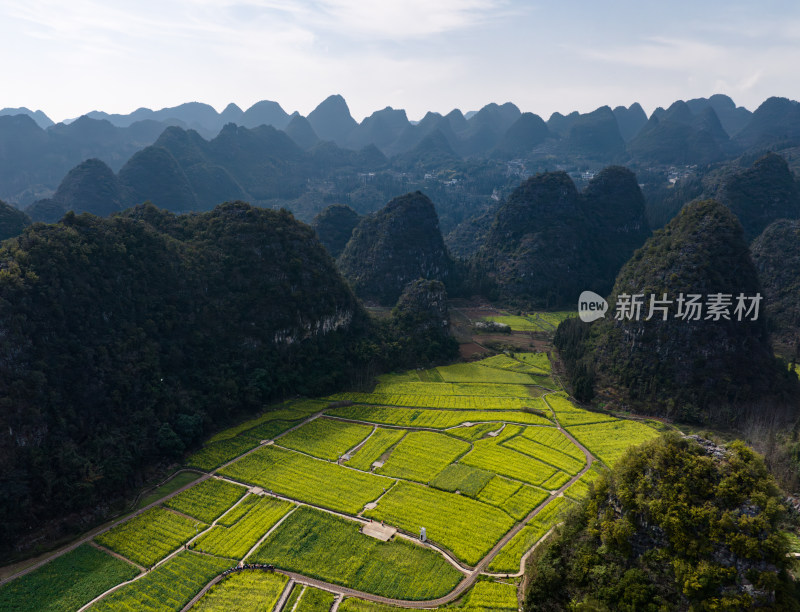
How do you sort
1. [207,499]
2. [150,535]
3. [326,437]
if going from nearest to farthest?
[150,535], [207,499], [326,437]

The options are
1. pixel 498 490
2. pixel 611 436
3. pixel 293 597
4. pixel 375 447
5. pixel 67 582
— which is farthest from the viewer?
pixel 611 436

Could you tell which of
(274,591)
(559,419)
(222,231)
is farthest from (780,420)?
(222,231)

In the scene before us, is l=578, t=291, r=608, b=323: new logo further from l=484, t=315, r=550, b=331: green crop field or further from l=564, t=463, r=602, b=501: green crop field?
l=564, t=463, r=602, b=501: green crop field

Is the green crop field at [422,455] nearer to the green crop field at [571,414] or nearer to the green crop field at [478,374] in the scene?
the green crop field at [571,414]

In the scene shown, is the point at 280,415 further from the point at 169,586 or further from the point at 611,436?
the point at 611,436

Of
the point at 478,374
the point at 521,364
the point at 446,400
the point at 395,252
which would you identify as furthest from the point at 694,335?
the point at 395,252

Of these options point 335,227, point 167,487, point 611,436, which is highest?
point 335,227
